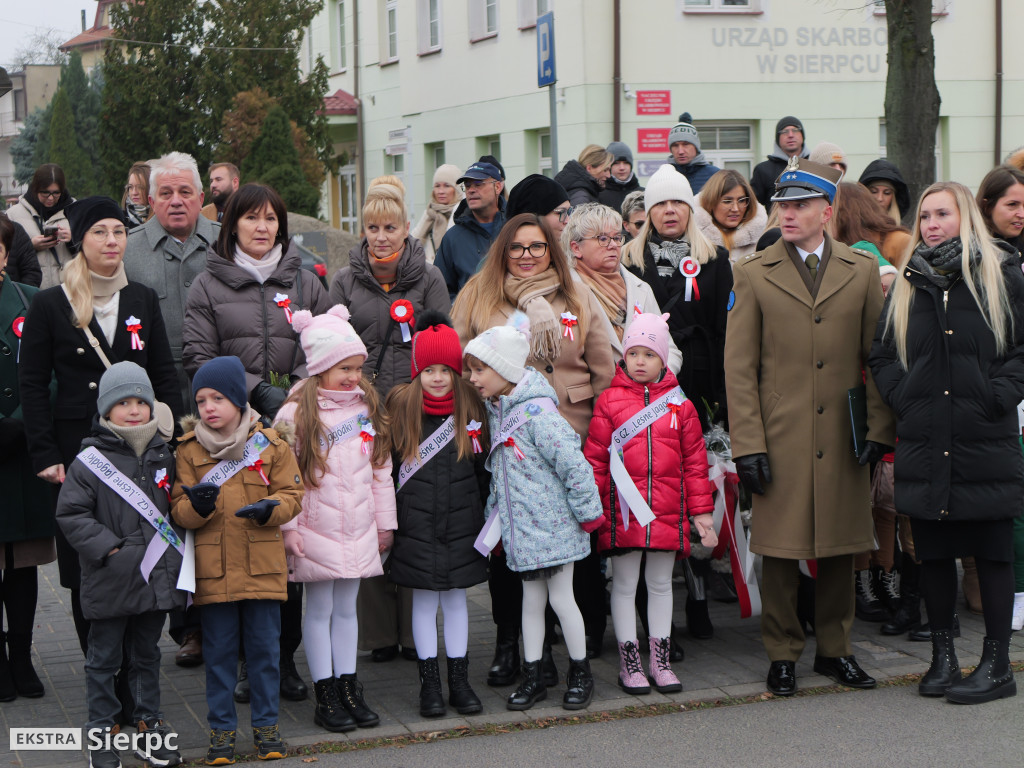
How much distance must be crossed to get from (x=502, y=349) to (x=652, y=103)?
15.1 m

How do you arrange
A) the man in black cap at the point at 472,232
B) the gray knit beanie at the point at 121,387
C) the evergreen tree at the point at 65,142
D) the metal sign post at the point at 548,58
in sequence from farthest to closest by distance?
the evergreen tree at the point at 65,142 → the metal sign post at the point at 548,58 → the man in black cap at the point at 472,232 → the gray knit beanie at the point at 121,387

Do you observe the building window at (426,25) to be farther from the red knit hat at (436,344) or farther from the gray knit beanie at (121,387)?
the gray knit beanie at (121,387)

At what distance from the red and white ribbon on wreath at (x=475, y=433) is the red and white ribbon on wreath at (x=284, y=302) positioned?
41.0 inches

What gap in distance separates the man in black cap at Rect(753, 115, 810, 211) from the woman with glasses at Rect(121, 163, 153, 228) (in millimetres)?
4251

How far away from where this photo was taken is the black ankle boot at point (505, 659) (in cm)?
604

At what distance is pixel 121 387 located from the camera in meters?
5.12

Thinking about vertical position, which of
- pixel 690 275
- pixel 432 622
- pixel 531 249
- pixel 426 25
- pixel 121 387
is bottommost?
pixel 432 622

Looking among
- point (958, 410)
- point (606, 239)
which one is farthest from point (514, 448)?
point (958, 410)

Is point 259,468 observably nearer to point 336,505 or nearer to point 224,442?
point 224,442

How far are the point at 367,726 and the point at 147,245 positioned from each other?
8.75 feet

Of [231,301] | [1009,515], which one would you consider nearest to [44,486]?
[231,301]

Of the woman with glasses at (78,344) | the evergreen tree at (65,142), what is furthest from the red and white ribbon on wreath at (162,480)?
the evergreen tree at (65,142)

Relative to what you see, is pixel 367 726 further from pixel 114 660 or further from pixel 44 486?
pixel 44 486

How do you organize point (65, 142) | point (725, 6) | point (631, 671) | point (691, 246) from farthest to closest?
point (65, 142) < point (725, 6) < point (691, 246) < point (631, 671)
